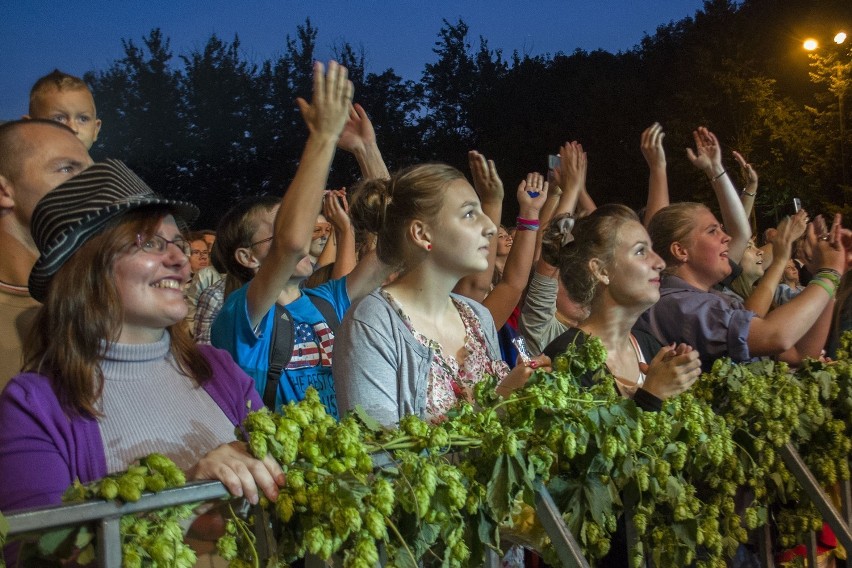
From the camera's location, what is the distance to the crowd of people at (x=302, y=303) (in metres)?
2.31

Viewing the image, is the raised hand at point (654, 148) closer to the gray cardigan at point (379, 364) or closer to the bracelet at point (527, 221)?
the bracelet at point (527, 221)

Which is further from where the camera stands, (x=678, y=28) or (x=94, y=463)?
(x=678, y=28)

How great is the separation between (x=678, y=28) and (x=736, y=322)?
121 feet

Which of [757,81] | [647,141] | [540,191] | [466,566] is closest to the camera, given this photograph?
[466,566]

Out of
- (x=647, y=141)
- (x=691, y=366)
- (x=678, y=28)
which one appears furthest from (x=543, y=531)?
(x=678, y=28)

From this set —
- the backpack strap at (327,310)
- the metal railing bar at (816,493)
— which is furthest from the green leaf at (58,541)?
the metal railing bar at (816,493)

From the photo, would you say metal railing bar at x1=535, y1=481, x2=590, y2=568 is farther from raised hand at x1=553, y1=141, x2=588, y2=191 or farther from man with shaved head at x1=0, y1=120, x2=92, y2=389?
raised hand at x1=553, y1=141, x2=588, y2=191

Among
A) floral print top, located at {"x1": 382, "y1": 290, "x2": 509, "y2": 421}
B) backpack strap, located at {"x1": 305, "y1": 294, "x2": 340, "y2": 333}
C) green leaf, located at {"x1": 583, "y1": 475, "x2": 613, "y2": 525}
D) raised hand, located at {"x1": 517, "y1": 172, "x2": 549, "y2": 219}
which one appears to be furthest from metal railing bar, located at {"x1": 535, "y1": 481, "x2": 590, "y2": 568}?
raised hand, located at {"x1": 517, "y1": 172, "x2": 549, "y2": 219}

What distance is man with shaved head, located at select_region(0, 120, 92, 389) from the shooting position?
289cm

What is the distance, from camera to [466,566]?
210 centimetres

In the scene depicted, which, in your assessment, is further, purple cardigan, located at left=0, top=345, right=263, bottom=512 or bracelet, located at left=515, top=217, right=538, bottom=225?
bracelet, located at left=515, top=217, right=538, bottom=225

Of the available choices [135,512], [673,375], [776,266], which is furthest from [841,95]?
[135,512]

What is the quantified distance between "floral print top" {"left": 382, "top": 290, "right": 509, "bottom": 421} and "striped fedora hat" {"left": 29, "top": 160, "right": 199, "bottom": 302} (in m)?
1.02

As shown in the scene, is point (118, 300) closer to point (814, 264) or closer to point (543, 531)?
point (543, 531)
